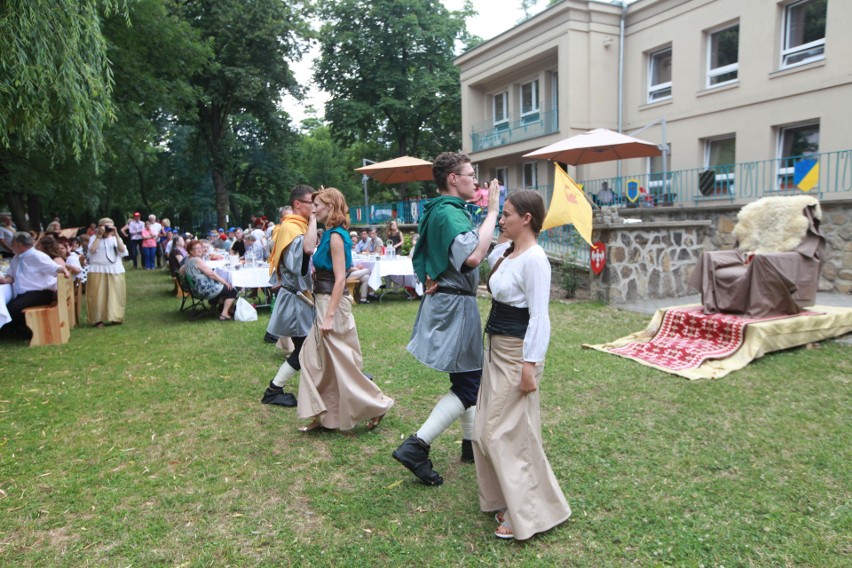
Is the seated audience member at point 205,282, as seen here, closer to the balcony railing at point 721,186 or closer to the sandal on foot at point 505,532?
the balcony railing at point 721,186

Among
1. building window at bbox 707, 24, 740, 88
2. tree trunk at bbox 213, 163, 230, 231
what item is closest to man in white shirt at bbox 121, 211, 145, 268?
tree trunk at bbox 213, 163, 230, 231

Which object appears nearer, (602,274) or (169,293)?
(602,274)

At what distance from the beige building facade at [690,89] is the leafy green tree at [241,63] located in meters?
8.50

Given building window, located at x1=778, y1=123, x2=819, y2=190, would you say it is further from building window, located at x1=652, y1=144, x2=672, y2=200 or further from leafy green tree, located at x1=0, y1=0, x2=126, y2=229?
leafy green tree, located at x1=0, y1=0, x2=126, y2=229

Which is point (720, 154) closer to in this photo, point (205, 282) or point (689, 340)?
point (689, 340)

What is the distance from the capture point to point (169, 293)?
13.6 metres

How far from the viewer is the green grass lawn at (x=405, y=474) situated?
283 cm

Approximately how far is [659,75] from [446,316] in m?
17.3

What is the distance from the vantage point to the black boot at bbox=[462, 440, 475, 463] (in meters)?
3.79

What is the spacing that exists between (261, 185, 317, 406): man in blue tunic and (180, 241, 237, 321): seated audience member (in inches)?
184

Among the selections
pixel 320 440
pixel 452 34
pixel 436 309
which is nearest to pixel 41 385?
pixel 320 440

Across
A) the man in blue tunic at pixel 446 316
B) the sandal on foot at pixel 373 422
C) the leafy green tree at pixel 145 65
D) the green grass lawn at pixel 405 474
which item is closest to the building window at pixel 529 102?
the leafy green tree at pixel 145 65

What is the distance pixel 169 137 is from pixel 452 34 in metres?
16.9

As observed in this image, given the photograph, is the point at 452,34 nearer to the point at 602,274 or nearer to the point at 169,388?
the point at 602,274
